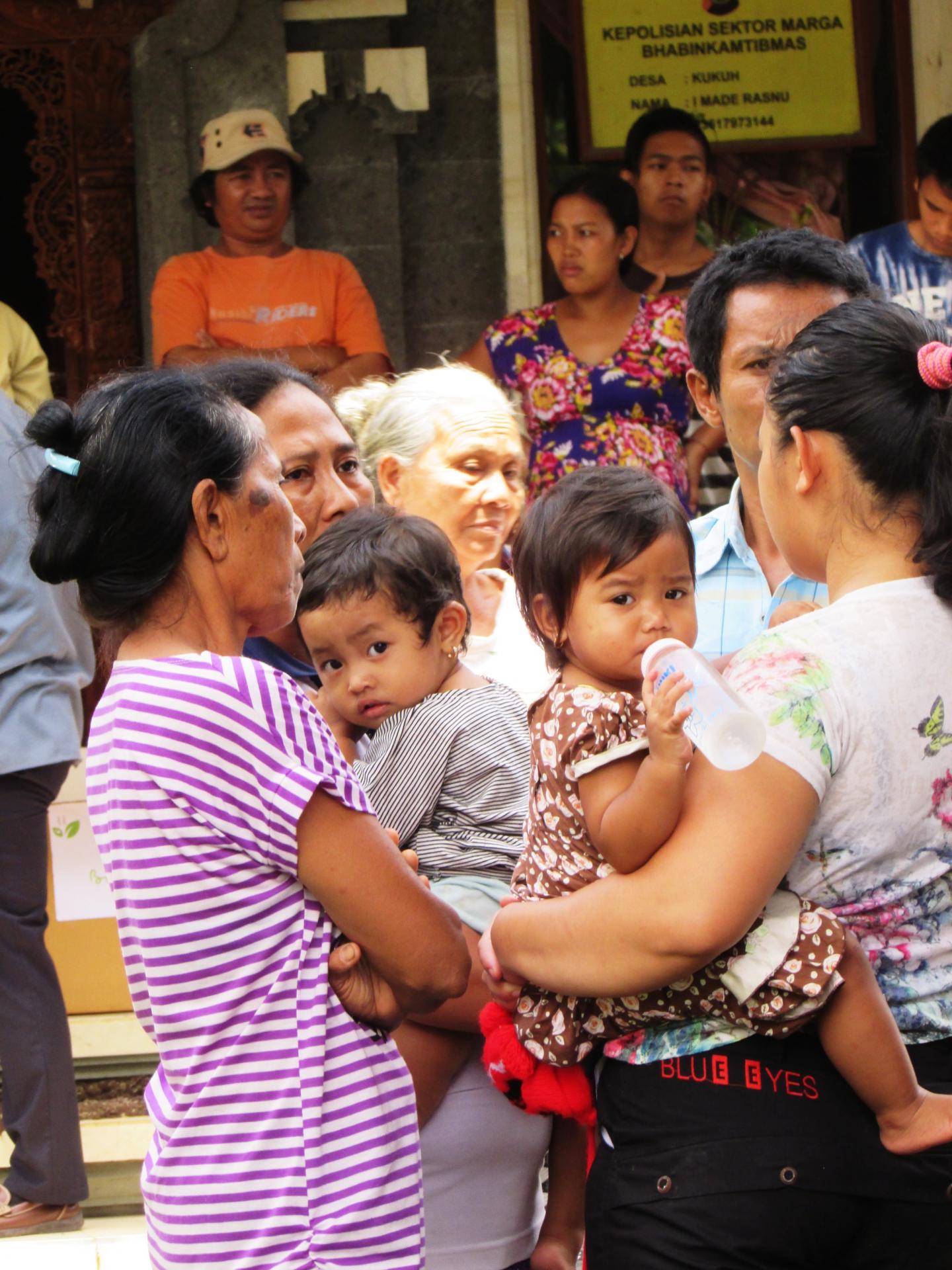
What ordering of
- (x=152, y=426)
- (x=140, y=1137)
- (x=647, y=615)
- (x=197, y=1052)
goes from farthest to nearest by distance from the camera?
1. (x=140, y=1137)
2. (x=647, y=615)
3. (x=152, y=426)
4. (x=197, y=1052)

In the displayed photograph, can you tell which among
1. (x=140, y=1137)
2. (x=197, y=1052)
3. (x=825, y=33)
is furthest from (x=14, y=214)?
(x=197, y=1052)

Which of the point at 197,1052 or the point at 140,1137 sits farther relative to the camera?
the point at 140,1137

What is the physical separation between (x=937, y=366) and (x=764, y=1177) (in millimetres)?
859

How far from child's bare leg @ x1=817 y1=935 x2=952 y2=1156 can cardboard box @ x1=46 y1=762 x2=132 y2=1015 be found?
10.3 ft

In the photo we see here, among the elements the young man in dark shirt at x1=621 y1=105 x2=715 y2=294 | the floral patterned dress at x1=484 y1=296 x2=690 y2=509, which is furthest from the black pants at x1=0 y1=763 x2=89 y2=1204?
the young man in dark shirt at x1=621 y1=105 x2=715 y2=294

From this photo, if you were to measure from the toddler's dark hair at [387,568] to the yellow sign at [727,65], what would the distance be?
11.8 feet

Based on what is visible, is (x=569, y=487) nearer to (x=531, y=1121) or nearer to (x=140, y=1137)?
(x=531, y=1121)

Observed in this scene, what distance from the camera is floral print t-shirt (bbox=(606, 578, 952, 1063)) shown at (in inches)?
60.0

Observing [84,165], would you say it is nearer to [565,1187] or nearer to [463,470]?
[463,470]

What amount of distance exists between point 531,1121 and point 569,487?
37.5 inches

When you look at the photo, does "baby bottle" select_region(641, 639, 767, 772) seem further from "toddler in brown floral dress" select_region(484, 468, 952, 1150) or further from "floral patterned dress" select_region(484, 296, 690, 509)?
"floral patterned dress" select_region(484, 296, 690, 509)

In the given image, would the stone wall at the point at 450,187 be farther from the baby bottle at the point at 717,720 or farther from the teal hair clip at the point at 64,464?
the baby bottle at the point at 717,720

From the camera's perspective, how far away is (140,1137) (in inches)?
158

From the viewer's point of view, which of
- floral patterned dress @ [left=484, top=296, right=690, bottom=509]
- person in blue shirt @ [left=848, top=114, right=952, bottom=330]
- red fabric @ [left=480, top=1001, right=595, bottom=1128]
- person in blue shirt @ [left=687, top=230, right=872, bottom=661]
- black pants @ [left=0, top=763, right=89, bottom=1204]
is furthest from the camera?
person in blue shirt @ [left=848, top=114, right=952, bottom=330]
